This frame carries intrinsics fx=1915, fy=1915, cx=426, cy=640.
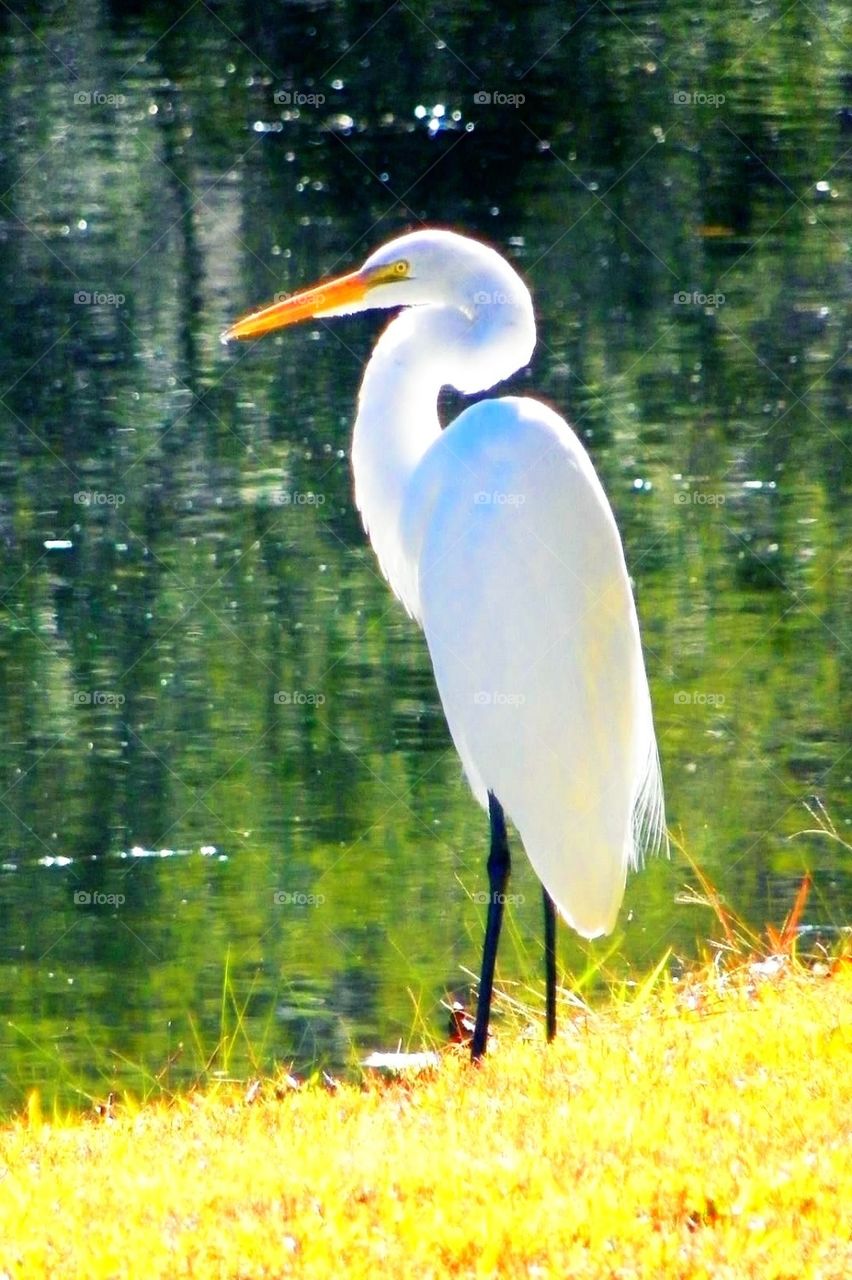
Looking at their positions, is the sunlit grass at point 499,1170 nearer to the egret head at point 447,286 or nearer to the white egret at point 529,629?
the white egret at point 529,629

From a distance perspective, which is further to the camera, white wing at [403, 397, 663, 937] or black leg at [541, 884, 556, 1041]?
white wing at [403, 397, 663, 937]

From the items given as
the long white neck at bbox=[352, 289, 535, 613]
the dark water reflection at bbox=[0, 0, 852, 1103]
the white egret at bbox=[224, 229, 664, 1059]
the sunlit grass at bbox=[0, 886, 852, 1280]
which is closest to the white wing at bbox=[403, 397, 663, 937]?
the white egret at bbox=[224, 229, 664, 1059]

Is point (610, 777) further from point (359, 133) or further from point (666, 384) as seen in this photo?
point (359, 133)

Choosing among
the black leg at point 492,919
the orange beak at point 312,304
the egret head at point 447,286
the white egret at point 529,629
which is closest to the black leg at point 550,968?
the white egret at point 529,629

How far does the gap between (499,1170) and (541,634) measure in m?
1.67

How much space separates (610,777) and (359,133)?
1309cm

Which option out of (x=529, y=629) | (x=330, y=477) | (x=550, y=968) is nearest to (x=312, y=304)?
(x=529, y=629)

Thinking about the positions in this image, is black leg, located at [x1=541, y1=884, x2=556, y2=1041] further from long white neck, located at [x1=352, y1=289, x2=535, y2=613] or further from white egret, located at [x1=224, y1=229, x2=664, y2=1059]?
long white neck, located at [x1=352, y1=289, x2=535, y2=613]

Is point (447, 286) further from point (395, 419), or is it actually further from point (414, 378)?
point (395, 419)

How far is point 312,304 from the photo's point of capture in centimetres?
509

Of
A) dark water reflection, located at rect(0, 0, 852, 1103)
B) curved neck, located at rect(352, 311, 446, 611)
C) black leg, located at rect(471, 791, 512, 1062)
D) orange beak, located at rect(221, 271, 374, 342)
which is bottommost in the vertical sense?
dark water reflection, located at rect(0, 0, 852, 1103)

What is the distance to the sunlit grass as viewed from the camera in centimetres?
288

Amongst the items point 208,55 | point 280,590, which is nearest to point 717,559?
point 280,590

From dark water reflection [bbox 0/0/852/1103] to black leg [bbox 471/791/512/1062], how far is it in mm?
905
